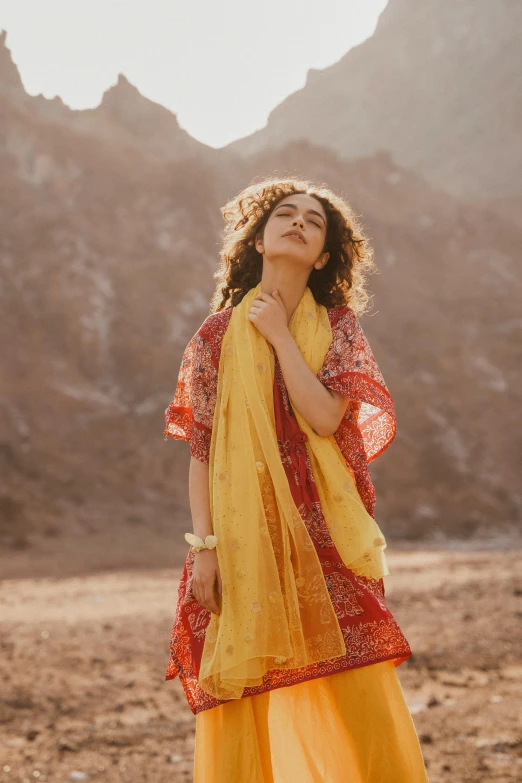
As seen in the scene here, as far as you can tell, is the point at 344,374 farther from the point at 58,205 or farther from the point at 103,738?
the point at 58,205

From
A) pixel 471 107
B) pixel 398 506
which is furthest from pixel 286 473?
pixel 471 107

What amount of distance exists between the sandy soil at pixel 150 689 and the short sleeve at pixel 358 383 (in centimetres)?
200

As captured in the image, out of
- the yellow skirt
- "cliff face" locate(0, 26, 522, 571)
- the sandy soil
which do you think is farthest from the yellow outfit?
"cliff face" locate(0, 26, 522, 571)

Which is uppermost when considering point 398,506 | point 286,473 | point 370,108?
point 370,108

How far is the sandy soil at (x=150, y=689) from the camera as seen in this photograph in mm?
3760

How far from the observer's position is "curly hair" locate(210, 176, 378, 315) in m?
2.37

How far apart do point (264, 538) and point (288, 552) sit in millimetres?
72

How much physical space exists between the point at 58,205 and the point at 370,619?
30.7 metres

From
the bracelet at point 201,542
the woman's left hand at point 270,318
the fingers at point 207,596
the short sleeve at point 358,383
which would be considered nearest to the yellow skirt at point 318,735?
the fingers at point 207,596

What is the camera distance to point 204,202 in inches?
1337

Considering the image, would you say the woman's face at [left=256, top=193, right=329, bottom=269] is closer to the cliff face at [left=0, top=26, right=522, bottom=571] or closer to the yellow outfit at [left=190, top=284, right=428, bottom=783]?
the yellow outfit at [left=190, top=284, right=428, bottom=783]

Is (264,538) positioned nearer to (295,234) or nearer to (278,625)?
(278,625)

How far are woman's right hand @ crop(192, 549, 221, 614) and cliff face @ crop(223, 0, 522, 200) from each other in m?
68.0

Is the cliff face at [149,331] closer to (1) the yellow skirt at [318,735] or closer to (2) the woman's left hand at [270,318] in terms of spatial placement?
(1) the yellow skirt at [318,735]
